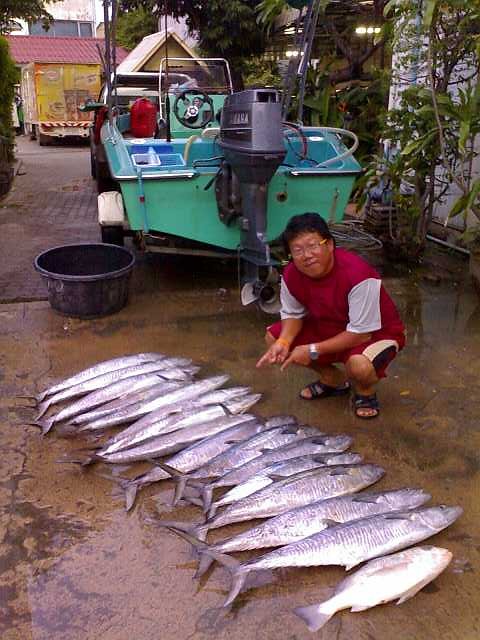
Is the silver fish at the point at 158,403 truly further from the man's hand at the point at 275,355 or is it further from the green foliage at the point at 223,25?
the green foliage at the point at 223,25

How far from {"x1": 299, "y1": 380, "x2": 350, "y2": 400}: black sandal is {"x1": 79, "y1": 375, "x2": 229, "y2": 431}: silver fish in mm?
603

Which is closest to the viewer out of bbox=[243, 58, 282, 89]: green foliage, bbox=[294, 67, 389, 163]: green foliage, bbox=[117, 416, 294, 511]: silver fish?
bbox=[117, 416, 294, 511]: silver fish

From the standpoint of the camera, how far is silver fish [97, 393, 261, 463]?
3.38m

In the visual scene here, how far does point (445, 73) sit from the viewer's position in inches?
237

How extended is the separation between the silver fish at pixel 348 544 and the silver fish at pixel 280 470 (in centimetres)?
41

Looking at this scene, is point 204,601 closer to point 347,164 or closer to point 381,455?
point 381,455

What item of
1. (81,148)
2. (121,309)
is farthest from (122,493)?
(81,148)

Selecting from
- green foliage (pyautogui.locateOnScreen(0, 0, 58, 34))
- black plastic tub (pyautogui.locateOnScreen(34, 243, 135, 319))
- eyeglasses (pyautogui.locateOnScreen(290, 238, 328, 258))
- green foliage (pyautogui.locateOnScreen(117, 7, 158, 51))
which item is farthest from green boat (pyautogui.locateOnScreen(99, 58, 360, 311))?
green foliage (pyautogui.locateOnScreen(117, 7, 158, 51))

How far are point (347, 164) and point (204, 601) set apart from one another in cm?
440

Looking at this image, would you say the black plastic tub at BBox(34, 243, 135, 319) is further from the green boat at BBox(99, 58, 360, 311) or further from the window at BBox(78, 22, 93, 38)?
the window at BBox(78, 22, 93, 38)

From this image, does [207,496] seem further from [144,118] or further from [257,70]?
[257,70]

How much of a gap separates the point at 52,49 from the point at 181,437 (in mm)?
34144

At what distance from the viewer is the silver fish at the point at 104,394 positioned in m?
3.76

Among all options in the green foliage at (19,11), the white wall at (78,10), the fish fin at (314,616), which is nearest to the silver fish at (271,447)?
the fish fin at (314,616)
